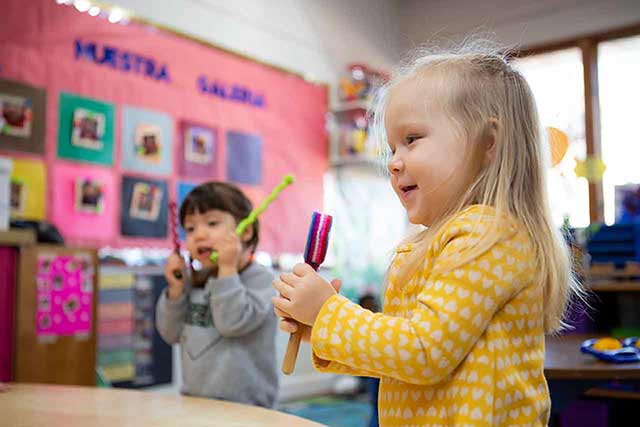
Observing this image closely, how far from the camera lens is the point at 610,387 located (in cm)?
162

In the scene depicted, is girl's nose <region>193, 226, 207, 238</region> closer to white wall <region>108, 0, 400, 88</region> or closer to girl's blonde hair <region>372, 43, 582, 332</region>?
girl's blonde hair <region>372, 43, 582, 332</region>

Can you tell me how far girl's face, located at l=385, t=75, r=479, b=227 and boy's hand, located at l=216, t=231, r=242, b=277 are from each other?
1.99 ft

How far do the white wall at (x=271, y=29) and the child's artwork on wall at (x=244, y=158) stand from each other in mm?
351

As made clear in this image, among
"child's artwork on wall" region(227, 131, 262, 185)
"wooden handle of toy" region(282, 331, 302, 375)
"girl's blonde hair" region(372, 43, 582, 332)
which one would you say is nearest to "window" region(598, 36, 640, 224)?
"child's artwork on wall" region(227, 131, 262, 185)

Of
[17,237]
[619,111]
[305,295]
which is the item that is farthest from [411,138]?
[619,111]

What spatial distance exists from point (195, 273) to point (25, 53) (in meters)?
1.16

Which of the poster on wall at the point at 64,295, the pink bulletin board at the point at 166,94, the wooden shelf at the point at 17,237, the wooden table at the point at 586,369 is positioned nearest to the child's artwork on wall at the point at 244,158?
the pink bulletin board at the point at 166,94

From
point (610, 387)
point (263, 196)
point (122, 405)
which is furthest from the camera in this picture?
point (263, 196)

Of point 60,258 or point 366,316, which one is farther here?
point 60,258

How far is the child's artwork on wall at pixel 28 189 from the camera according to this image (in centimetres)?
199

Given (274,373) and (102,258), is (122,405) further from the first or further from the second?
(102,258)

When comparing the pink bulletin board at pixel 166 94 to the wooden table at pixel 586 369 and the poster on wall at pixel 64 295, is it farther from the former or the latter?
the wooden table at pixel 586 369

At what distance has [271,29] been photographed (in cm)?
284

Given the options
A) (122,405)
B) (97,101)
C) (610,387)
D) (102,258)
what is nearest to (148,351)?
(102,258)
